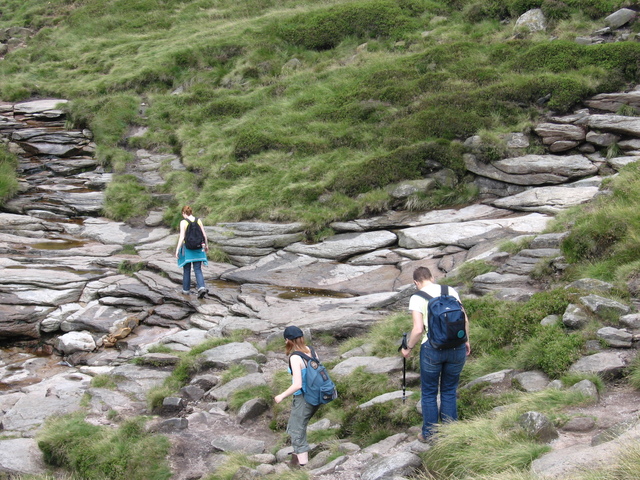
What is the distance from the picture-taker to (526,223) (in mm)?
16906

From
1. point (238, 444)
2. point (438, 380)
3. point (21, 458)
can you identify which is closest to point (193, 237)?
point (21, 458)

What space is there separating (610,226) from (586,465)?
840cm

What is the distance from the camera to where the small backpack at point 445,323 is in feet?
23.6

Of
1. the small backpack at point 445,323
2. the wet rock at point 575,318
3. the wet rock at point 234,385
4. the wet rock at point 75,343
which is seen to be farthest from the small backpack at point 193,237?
the small backpack at point 445,323

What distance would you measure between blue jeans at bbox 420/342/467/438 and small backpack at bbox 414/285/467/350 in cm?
19

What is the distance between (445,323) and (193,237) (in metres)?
9.97

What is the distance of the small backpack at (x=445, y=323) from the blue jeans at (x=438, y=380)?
19 cm

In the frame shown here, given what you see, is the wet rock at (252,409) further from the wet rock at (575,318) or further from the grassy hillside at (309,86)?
the grassy hillside at (309,86)

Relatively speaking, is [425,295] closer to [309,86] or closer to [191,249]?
[191,249]

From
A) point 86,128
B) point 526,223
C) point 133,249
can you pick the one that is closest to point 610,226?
point 526,223

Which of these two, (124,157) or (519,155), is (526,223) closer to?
(519,155)

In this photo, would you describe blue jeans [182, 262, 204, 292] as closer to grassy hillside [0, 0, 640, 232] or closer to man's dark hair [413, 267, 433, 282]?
grassy hillside [0, 0, 640, 232]

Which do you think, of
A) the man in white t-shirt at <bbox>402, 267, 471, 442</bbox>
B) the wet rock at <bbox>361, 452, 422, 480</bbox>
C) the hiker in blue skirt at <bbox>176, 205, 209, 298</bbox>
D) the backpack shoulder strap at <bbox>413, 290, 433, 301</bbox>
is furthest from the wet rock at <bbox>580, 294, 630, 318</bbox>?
the hiker in blue skirt at <bbox>176, 205, 209, 298</bbox>

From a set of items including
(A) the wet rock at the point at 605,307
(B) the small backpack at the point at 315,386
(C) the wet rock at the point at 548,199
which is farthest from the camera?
(C) the wet rock at the point at 548,199
